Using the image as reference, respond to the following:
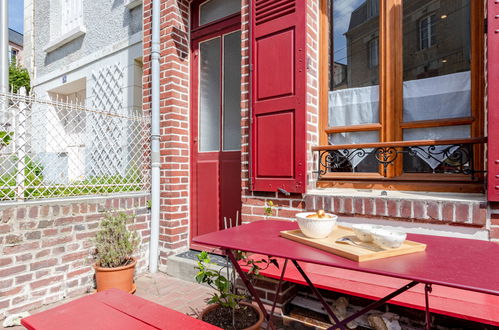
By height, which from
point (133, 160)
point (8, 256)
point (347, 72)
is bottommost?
point (8, 256)

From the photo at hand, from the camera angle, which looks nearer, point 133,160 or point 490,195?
point 490,195

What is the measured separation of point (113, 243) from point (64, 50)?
4.71 meters

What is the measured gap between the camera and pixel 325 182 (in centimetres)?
268

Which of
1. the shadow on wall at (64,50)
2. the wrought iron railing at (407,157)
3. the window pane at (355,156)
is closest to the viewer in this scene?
the wrought iron railing at (407,157)

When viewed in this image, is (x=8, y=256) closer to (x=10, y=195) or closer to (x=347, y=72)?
(x=10, y=195)

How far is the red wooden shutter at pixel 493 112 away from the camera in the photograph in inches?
71.2

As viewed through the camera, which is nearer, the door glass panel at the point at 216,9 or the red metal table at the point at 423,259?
the red metal table at the point at 423,259

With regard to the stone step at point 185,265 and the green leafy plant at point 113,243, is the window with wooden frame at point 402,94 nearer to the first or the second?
the stone step at point 185,265

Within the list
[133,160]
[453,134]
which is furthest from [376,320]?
[133,160]

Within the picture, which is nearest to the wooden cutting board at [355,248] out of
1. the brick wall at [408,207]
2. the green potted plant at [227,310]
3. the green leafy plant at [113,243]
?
the green potted plant at [227,310]

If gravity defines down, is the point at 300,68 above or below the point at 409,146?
above

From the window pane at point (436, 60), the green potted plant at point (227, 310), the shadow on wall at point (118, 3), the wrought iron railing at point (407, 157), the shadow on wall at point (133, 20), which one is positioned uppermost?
the shadow on wall at point (118, 3)

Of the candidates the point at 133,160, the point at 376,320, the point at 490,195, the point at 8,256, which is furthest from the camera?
the point at 133,160

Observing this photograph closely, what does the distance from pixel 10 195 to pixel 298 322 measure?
2.61m
